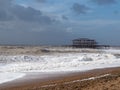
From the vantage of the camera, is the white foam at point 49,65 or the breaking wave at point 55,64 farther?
the breaking wave at point 55,64

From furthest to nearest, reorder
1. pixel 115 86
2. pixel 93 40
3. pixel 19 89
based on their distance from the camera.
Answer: pixel 93 40 → pixel 19 89 → pixel 115 86

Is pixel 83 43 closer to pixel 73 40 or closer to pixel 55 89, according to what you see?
pixel 73 40

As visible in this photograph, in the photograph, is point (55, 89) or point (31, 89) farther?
point (31, 89)

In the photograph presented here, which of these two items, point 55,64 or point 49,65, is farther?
point 55,64

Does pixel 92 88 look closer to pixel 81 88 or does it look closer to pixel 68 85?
pixel 81 88

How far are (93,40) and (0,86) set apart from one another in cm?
8808

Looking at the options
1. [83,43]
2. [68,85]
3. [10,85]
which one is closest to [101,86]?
[68,85]

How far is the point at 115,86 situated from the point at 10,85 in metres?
5.30

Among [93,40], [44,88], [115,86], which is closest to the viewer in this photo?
[115,86]

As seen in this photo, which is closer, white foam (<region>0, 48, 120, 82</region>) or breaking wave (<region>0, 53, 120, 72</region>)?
white foam (<region>0, 48, 120, 82</region>)

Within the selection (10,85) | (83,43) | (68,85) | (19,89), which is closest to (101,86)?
(68,85)

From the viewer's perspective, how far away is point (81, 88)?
11.5 meters

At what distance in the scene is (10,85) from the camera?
1491 centimetres

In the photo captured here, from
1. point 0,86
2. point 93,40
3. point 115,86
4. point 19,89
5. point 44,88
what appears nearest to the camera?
point 115,86
